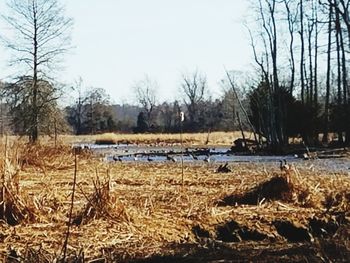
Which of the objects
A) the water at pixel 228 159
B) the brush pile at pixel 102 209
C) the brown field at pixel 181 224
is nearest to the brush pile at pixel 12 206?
the brown field at pixel 181 224

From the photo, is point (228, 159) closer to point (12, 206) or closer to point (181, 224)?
point (181, 224)

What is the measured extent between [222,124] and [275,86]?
1880 inches

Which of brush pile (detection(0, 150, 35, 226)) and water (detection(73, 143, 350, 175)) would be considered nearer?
brush pile (detection(0, 150, 35, 226))

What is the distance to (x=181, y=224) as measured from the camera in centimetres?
800

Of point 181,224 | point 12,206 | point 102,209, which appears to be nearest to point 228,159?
point 181,224

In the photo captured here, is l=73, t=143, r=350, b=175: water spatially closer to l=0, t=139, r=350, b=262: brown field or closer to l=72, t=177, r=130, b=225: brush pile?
l=0, t=139, r=350, b=262: brown field

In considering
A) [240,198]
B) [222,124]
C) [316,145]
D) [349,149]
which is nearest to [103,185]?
[240,198]

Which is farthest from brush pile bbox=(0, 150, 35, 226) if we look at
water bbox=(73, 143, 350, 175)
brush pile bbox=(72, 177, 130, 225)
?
water bbox=(73, 143, 350, 175)

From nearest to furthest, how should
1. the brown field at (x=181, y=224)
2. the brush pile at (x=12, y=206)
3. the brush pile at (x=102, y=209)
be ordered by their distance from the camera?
the brown field at (x=181, y=224), the brush pile at (x=102, y=209), the brush pile at (x=12, y=206)

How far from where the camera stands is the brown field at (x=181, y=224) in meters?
6.25

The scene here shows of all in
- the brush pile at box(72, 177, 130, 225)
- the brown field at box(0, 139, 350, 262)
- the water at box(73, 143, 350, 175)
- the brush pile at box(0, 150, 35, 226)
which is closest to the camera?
the brown field at box(0, 139, 350, 262)

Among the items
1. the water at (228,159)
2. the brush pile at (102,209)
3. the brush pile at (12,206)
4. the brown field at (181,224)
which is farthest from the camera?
the water at (228,159)

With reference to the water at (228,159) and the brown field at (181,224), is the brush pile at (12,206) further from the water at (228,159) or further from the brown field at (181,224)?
the water at (228,159)

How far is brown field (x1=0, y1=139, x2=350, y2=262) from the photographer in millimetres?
6250
